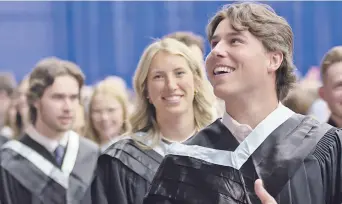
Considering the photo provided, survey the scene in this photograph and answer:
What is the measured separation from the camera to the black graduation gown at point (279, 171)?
Answer: 10.7 ft

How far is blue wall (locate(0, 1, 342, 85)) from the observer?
35.5ft

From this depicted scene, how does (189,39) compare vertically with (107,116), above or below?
above

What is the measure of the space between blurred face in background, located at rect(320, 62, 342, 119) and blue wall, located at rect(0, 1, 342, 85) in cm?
547

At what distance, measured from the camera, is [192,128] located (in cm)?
502

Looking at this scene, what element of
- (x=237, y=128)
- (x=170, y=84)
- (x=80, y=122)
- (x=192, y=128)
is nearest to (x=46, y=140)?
(x=80, y=122)

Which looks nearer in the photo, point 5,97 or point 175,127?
point 175,127

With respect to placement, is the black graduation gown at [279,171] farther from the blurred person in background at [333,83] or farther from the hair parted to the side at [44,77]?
the hair parted to the side at [44,77]

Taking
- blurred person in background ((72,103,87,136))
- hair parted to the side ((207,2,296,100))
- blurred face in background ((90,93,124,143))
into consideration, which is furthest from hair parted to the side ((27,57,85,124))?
hair parted to the side ((207,2,296,100))

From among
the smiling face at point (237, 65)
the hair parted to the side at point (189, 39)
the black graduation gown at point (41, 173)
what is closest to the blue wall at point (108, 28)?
the black graduation gown at point (41, 173)

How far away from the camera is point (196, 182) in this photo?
11.3 feet

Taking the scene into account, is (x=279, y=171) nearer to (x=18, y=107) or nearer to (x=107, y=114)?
(x=107, y=114)

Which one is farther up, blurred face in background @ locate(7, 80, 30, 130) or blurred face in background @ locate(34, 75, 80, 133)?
blurred face in background @ locate(34, 75, 80, 133)

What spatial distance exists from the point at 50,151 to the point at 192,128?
6.09ft

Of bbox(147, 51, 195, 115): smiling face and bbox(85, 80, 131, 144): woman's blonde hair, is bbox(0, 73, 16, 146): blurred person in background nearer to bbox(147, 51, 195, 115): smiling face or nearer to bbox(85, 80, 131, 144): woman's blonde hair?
bbox(85, 80, 131, 144): woman's blonde hair
